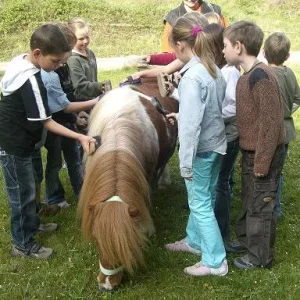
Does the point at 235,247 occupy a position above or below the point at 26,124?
below

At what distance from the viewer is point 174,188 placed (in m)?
5.60

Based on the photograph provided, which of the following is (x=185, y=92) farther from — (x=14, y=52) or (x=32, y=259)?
(x=14, y=52)

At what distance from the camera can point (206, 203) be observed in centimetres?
358

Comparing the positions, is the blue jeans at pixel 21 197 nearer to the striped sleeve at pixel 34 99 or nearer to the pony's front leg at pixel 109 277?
the striped sleeve at pixel 34 99

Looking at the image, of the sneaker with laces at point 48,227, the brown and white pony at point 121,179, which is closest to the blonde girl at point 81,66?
the brown and white pony at point 121,179

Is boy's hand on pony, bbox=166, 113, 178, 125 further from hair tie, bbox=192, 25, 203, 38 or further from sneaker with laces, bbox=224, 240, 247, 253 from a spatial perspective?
sneaker with laces, bbox=224, 240, 247, 253

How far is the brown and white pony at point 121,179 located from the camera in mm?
2873

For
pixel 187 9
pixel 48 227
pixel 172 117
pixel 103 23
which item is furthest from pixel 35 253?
pixel 103 23

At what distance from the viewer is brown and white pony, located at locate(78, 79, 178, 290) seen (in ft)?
9.43

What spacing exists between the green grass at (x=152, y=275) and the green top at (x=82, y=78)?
1.38 m

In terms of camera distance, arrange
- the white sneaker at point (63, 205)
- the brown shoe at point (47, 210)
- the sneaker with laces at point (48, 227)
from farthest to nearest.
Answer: the white sneaker at point (63, 205), the brown shoe at point (47, 210), the sneaker with laces at point (48, 227)

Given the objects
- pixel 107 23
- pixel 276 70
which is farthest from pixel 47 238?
pixel 107 23

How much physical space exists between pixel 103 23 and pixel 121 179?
17660 mm

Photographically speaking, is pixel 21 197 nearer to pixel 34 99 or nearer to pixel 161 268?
pixel 34 99
